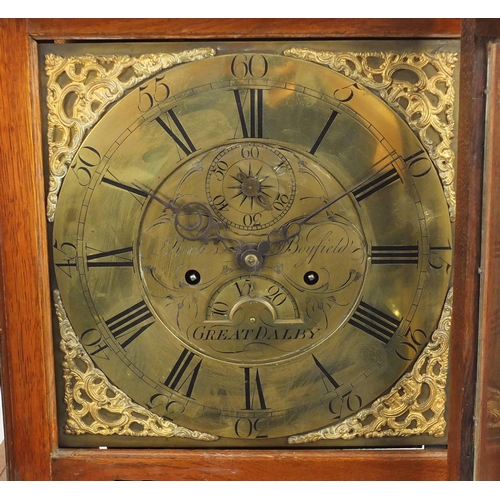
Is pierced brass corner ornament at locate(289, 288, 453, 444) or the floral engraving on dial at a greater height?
the floral engraving on dial

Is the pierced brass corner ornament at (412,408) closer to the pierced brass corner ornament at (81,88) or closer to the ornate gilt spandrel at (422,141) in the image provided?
the ornate gilt spandrel at (422,141)

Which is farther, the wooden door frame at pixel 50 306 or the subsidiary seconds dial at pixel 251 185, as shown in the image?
the subsidiary seconds dial at pixel 251 185

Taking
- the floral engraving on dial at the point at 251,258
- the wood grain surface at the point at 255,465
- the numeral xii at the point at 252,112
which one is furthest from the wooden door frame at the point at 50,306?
the floral engraving on dial at the point at 251,258

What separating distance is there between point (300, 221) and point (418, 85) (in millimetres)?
350

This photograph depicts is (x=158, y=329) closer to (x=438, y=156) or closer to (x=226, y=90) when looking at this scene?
(x=226, y=90)

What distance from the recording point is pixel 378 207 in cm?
132

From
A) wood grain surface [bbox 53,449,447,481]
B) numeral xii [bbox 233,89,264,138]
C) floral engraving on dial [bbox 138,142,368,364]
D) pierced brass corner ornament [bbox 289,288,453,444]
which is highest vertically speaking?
numeral xii [bbox 233,89,264,138]

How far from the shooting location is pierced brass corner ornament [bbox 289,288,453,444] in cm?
136

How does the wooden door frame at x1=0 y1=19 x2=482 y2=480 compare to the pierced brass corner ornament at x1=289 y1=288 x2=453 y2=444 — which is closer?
the wooden door frame at x1=0 y1=19 x2=482 y2=480

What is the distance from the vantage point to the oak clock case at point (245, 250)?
1296mm

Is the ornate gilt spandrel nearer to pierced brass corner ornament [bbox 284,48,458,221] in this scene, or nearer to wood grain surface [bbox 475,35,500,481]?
pierced brass corner ornament [bbox 284,48,458,221]

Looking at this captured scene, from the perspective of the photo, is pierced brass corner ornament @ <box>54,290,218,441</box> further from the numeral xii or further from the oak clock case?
the numeral xii

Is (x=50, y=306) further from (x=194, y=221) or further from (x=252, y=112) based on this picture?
(x=252, y=112)

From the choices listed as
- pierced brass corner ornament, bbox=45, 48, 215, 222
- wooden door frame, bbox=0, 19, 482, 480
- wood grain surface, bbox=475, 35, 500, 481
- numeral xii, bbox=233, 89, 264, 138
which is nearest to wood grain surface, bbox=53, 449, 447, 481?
wooden door frame, bbox=0, 19, 482, 480
